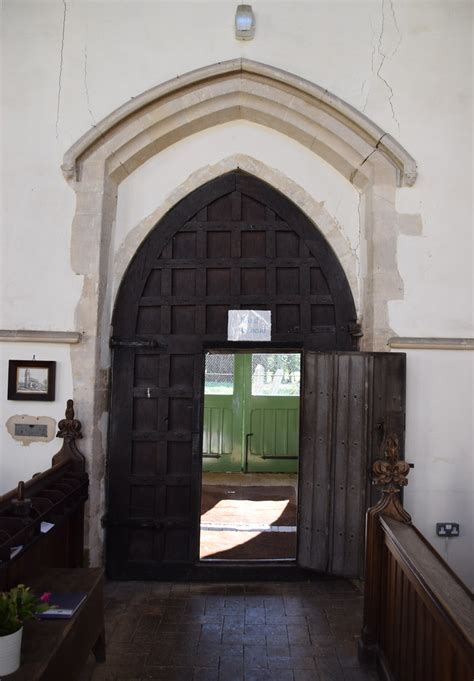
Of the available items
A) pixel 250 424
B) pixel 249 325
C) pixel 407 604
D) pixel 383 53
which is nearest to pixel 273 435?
pixel 250 424

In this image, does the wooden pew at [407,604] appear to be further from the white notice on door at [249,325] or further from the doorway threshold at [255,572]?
the white notice on door at [249,325]

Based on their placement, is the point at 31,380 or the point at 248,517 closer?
the point at 31,380

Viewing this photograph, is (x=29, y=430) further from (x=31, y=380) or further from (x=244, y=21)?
(x=244, y=21)

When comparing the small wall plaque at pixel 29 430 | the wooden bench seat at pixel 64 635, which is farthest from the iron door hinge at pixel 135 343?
the wooden bench seat at pixel 64 635

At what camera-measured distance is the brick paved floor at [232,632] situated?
2.68 metres

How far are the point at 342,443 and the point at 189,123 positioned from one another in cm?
260

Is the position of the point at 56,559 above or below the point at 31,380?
below

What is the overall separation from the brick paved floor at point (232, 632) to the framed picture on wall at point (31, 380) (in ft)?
4.81

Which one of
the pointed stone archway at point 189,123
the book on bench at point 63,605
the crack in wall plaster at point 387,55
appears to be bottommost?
the book on bench at point 63,605

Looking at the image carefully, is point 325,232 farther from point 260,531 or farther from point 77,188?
point 260,531

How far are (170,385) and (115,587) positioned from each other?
149cm

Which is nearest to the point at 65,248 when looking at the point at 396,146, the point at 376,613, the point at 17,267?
the point at 17,267

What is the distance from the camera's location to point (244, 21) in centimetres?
368

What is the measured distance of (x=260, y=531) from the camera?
4871 millimetres
